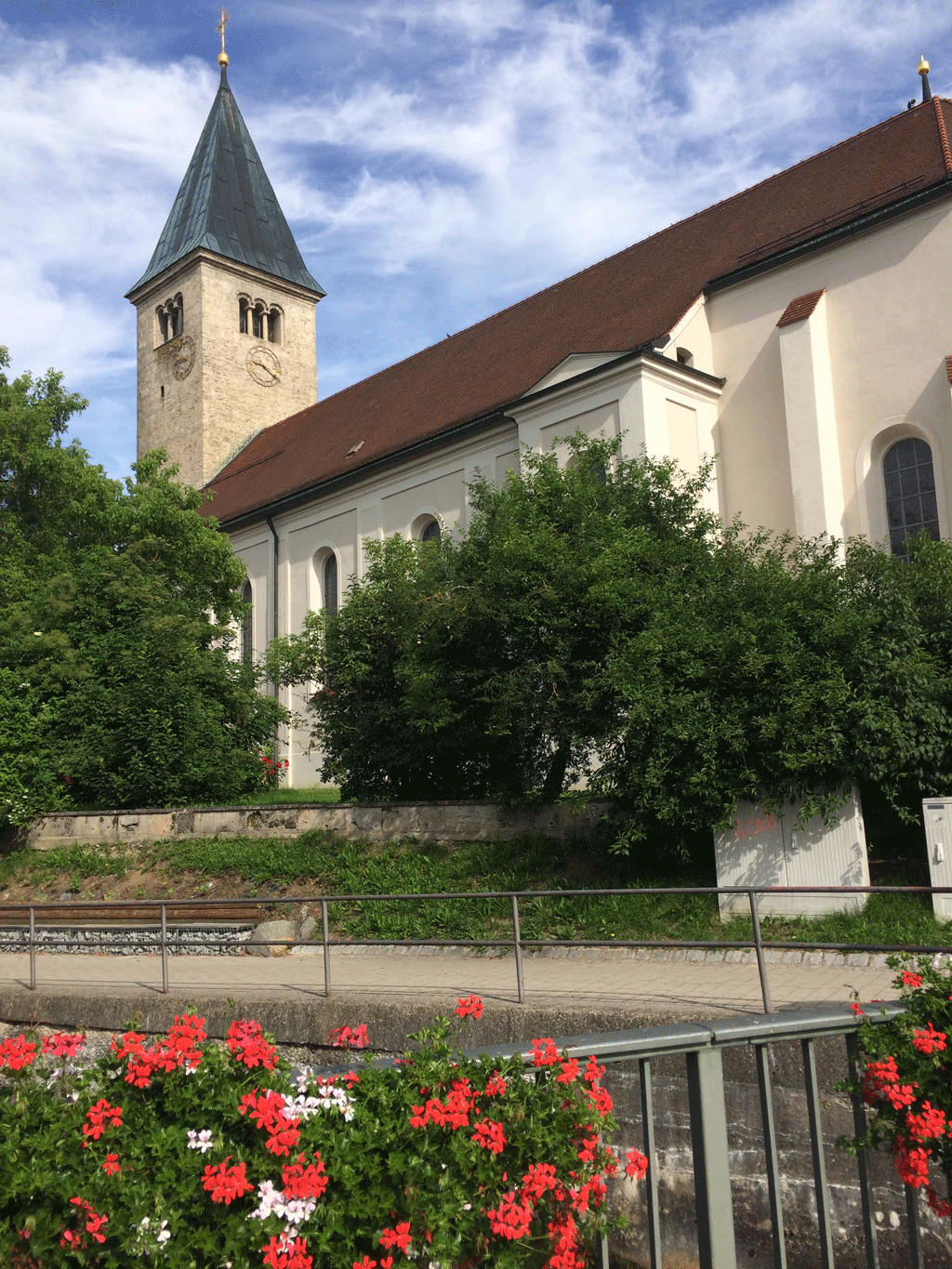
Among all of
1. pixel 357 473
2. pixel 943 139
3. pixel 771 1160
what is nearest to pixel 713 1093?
pixel 771 1160

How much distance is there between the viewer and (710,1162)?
288 centimetres

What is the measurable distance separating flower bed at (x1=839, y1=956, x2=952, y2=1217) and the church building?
16.1m

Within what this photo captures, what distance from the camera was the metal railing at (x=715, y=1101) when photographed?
9.37 feet

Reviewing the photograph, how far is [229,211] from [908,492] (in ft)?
104

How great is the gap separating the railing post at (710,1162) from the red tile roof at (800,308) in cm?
1982

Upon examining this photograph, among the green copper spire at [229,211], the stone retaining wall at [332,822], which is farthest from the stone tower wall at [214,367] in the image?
the stone retaining wall at [332,822]

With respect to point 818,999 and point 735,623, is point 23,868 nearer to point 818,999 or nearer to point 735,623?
point 735,623

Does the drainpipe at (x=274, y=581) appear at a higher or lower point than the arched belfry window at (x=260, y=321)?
lower

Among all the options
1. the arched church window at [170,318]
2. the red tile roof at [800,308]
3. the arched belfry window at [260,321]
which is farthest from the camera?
the arched belfry window at [260,321]

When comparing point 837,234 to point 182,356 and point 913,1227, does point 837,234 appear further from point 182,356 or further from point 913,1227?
point 182,356

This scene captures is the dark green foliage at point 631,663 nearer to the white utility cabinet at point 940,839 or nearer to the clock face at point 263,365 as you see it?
the white utility cabinet at point 940,839

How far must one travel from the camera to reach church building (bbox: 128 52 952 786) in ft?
65.2

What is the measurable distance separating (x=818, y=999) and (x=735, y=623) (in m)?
4.89

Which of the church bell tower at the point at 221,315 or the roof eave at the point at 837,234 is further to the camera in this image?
the church bell tower at the point at 221,315
